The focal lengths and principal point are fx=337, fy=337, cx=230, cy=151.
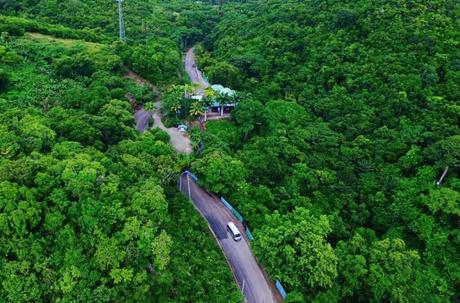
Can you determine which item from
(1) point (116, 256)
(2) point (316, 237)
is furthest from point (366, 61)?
(1) point (116, 256)

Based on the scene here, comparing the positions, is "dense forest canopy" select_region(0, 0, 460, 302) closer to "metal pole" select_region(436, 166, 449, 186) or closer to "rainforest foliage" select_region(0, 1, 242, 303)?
"rainforest foliage" select_region(0, 1, 242, 303)

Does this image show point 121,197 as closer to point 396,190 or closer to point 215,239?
point 215,239

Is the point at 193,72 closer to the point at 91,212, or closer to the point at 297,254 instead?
the point at 91,212

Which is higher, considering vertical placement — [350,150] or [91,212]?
[350,150]

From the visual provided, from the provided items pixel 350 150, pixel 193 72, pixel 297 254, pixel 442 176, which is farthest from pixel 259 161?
pixel 193 72

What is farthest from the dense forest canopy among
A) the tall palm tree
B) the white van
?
the tall palm tree

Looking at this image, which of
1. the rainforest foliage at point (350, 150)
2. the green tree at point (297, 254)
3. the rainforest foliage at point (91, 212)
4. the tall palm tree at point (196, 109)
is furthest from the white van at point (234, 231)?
the tall palm tree at point (196, 109)
